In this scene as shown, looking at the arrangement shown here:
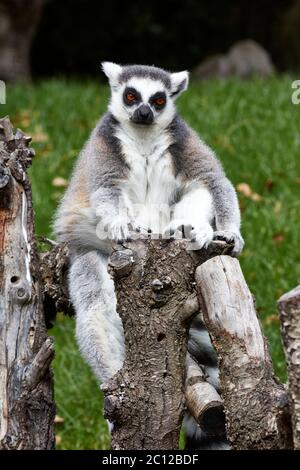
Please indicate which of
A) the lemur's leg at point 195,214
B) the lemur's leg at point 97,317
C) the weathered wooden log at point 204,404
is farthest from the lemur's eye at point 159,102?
the weathered wooden log at point 204,404

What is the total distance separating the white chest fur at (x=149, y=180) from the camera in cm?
443

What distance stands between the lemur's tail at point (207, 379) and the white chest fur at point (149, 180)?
0.73 meters

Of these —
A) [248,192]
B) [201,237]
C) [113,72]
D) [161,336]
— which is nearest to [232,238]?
[201,237]

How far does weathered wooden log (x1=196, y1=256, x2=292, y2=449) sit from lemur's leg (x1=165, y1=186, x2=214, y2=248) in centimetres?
45

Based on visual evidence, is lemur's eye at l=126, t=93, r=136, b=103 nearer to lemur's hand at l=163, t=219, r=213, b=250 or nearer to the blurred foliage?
lemur's hand at l=163, t=219, r=213, b=250

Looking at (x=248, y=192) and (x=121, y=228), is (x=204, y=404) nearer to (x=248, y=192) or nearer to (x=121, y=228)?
(x=121, y=228)

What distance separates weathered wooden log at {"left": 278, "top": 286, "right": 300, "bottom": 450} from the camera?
2.76 meters

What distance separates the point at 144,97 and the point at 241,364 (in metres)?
2.07

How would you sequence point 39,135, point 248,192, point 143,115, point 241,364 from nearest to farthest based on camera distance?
point 241,364 → point 143,115 → point 248,192 → point 39,135

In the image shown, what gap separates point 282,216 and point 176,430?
13.1 feet

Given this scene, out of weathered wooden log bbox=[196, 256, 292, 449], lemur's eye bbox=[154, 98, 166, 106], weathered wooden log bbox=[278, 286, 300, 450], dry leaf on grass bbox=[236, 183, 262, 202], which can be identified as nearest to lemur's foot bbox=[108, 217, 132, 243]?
weathered wooden log bbox=[196, 256, 292, 449]

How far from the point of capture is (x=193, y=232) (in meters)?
3.62

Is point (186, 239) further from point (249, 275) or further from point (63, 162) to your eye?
point (63, 162)

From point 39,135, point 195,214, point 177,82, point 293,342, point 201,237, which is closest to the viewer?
point 293,342
